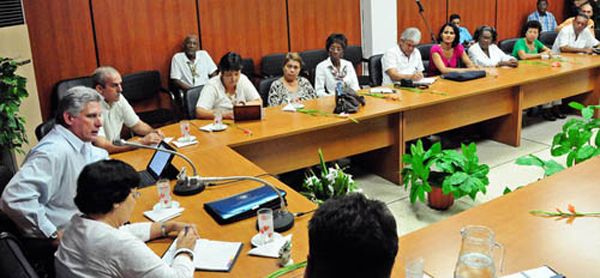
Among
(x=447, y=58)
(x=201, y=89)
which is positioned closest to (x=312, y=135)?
(x=201, y=89)

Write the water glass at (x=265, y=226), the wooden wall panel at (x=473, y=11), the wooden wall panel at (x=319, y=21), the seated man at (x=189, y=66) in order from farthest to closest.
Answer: the wooden wall panel at (x=473, y=11) → the wooden wall panel at (x=319, y=21) → the seated man at (x=189, y=66) → the water glass at (x=265, y=226)

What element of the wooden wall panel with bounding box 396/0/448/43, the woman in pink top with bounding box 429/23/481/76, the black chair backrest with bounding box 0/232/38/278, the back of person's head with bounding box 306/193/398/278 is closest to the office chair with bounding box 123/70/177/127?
the woman in pink top with bounding box 429/23/481/76

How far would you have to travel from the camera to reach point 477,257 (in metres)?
1.52

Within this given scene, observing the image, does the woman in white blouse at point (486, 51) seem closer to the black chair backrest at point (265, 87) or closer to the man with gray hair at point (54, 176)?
the black chair backrest at point (265, 87)

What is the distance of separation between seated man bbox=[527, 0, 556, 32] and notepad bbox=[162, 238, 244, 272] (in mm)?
8194

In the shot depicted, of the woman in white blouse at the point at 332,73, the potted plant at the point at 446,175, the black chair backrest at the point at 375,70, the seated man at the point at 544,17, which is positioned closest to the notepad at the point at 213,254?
the potted plant at the point at 446,175

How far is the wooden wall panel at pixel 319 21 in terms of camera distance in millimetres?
6707

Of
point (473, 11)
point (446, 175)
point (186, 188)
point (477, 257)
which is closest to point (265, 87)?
point (446, 175)

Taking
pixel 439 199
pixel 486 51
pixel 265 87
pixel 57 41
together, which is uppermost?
pixel 57 41

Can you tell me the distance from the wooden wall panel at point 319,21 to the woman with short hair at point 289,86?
2238 millimetres

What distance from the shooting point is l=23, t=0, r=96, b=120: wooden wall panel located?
16.8ft

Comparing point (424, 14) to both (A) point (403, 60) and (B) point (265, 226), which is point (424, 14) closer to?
(A) point (403, 60)

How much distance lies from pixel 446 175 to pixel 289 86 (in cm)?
163

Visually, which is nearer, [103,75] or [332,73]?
[103,75]
